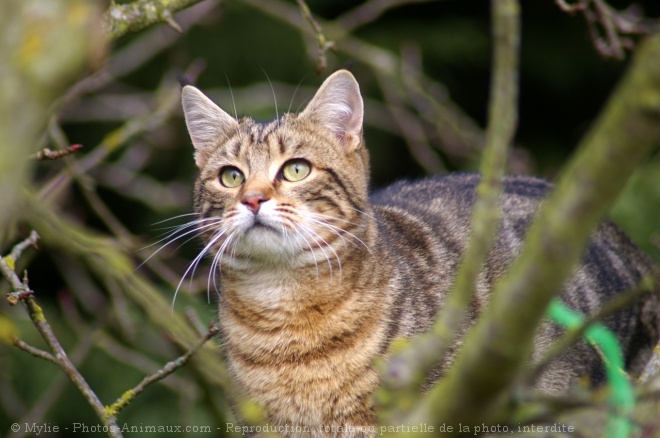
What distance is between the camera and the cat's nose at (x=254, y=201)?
323cm

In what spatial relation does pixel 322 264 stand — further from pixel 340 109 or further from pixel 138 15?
pixel 138 15

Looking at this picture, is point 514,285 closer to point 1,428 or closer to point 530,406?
point 530,406

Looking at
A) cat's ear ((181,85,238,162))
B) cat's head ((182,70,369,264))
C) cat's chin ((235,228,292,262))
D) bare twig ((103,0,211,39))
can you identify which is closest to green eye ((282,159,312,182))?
cat's head ((182,70,369,264))

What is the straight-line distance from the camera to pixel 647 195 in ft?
15.1

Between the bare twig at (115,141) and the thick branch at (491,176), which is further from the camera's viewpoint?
the bare twig at (115,141)

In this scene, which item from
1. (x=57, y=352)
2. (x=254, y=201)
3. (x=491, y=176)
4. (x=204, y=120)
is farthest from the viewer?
(x=204, y=120)

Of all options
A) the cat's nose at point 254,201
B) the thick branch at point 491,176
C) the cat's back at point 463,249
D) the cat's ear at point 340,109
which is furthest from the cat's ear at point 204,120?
the thick branch at point 491,176

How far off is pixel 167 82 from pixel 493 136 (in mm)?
4819

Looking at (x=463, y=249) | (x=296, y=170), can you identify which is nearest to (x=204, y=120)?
(x=296, y=170)

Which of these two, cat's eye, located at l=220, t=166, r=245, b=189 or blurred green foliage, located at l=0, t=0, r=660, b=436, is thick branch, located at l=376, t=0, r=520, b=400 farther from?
blurred green foliage, located at l=0, t=0, r=660, b=436

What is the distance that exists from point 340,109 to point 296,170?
337 millimetres

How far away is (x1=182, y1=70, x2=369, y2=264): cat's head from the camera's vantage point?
3.26 m

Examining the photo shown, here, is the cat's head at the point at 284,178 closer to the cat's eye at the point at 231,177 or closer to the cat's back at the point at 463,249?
the cat's eye at the point at 231,177

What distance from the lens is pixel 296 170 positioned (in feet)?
11.5
